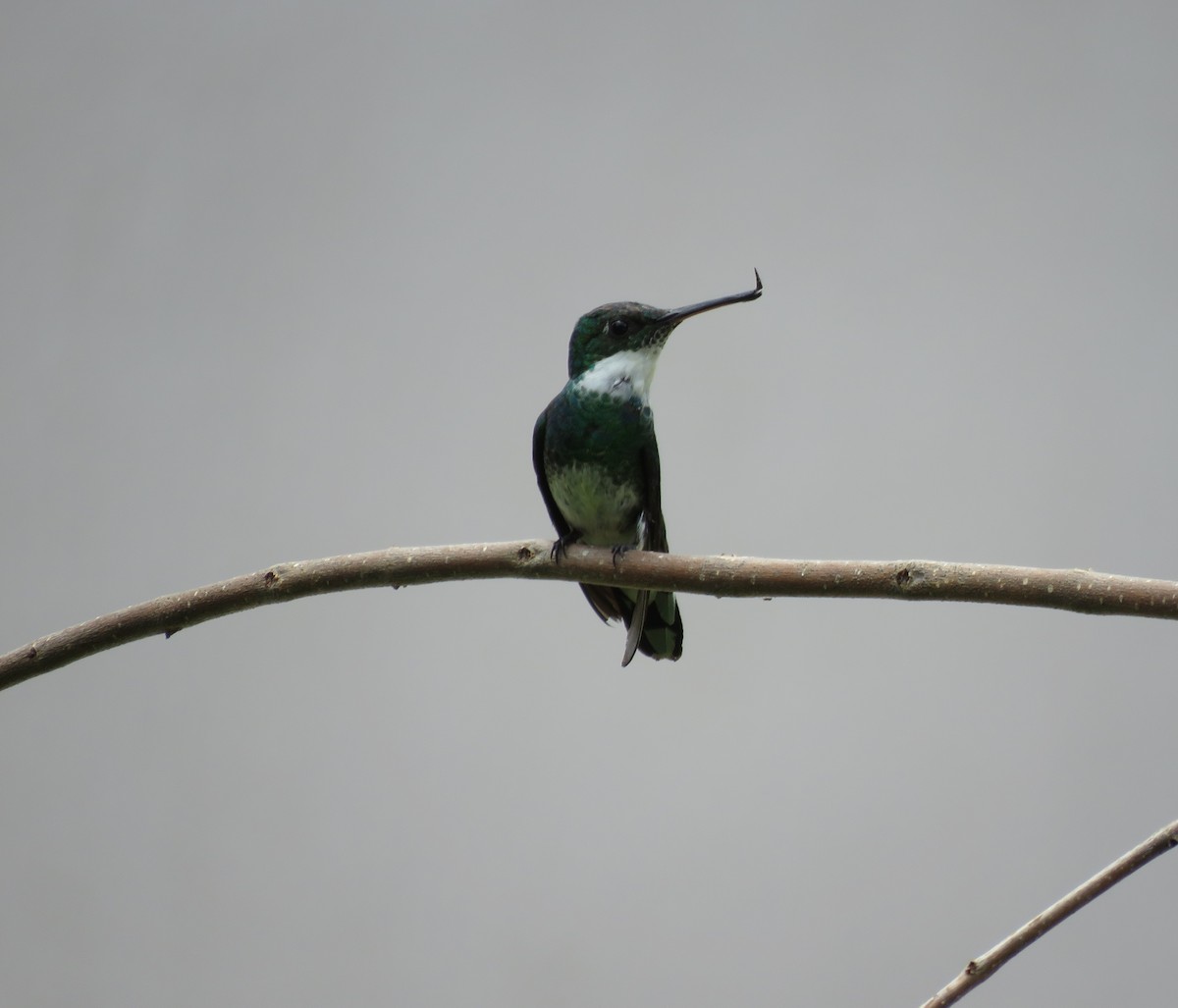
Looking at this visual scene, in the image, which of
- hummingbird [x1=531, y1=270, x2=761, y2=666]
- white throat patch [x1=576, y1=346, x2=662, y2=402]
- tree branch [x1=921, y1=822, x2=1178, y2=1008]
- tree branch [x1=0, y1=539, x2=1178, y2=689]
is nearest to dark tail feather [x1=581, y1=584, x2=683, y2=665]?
hummingbird [x1=531, y1=270, x2=761, y2=666]

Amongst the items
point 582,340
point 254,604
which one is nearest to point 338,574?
point 254,604

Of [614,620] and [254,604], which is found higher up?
[254,604]

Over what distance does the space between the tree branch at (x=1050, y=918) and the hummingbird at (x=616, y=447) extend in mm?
606

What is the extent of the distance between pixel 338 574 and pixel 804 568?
1.96ft

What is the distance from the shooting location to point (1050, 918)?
1155 millimetres

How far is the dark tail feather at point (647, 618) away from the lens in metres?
1.62

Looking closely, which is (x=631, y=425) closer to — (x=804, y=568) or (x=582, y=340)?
(x=582, y=340)

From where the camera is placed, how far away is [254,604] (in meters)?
1.40

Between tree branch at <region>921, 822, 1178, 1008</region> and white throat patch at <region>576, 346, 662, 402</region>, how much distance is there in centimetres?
86

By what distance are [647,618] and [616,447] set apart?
0.28m

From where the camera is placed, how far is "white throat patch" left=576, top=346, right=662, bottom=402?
1.58m

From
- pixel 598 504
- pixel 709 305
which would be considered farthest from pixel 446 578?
pixel 709 305

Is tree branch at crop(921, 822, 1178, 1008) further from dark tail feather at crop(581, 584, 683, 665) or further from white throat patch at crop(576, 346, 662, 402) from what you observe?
white throat patch at crop(576, 346, 662, 402)

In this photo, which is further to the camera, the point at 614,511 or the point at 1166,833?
the point at 614,511
